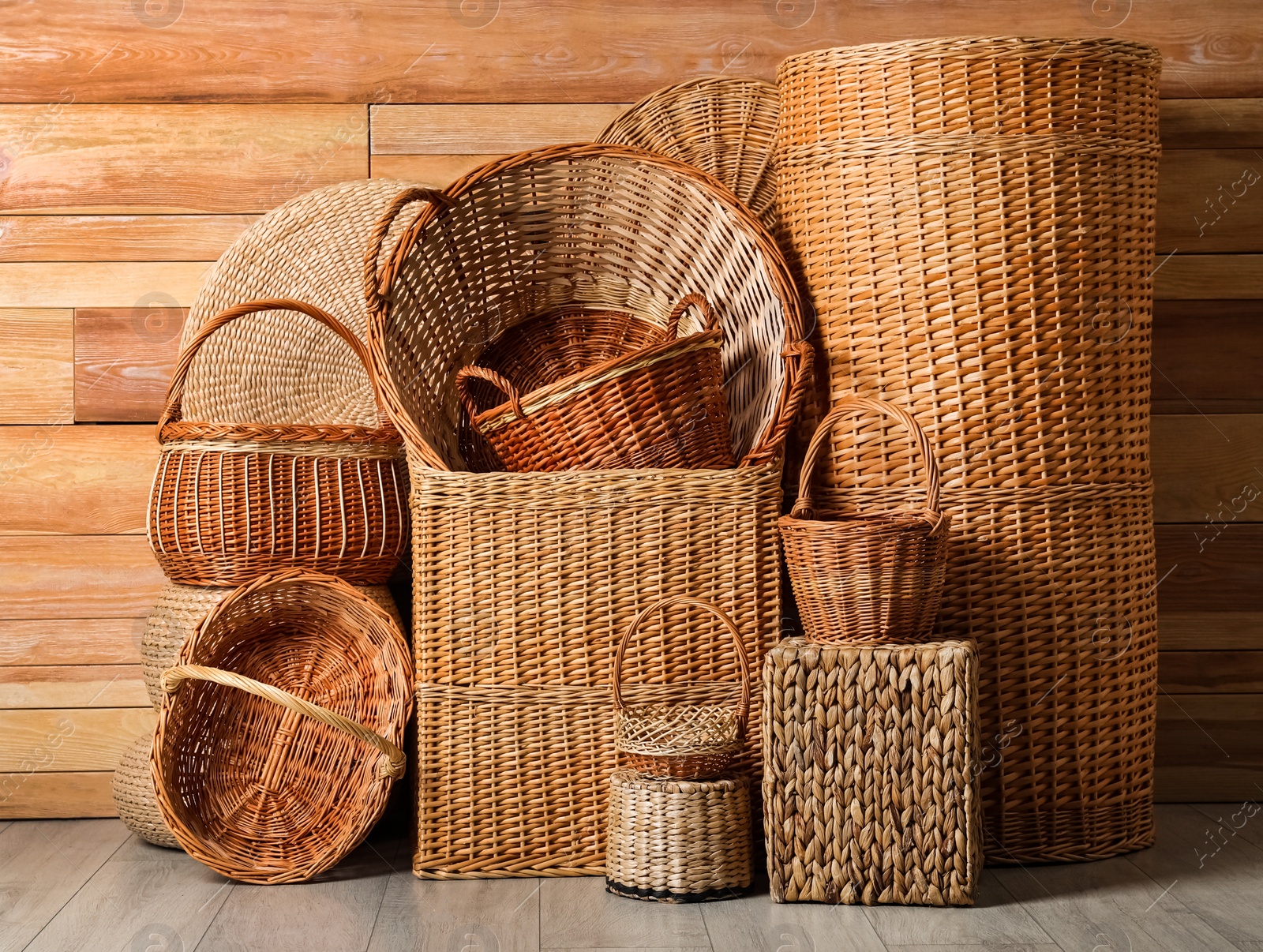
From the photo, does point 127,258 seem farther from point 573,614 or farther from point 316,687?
point 573,614

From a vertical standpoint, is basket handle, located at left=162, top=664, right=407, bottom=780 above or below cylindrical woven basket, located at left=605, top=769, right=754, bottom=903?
above

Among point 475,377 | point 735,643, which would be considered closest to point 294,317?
point 475,377

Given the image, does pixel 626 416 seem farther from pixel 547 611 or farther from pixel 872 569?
pixel 872 569

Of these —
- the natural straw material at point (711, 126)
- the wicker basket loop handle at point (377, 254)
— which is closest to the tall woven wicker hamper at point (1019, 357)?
the natural straw material at point (711, 126)

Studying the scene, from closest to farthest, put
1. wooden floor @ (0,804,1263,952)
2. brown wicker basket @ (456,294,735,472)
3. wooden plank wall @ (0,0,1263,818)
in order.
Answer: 1. wooden floor @ (0,804,1263,952)
2. brown wicker basket @ (456,294,735,472)
3. wooden plank wall @ (0,0,1263,818)

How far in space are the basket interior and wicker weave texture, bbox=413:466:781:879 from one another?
7.4 inches

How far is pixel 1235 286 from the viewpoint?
2.14 metres

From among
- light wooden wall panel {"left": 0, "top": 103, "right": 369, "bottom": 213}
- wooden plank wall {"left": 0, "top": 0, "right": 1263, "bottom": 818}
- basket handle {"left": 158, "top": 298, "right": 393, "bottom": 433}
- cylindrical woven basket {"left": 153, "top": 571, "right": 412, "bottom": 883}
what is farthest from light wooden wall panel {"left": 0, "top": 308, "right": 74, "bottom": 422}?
cylindrical woven basket {"left": 153, "top": 571, "right": 412, "bottom": 883}

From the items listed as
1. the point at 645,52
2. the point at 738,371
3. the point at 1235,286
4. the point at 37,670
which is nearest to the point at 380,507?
the point at 738,371

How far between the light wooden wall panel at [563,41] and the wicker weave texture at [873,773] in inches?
46.7

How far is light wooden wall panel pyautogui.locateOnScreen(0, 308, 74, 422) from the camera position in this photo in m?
2.11

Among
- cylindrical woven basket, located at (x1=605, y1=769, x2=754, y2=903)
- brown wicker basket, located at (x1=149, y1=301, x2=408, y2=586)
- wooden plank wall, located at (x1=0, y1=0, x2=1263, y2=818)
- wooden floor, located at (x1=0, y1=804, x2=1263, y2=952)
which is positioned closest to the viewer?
wooden floor, located at (x1=0, y1=804, x2=1263, y2=952)

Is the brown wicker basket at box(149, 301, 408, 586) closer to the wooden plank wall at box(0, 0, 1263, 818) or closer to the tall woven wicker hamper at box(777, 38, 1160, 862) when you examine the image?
the wooden plank wall at box(0, 0, 1263, 818)

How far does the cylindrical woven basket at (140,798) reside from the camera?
1.83m
